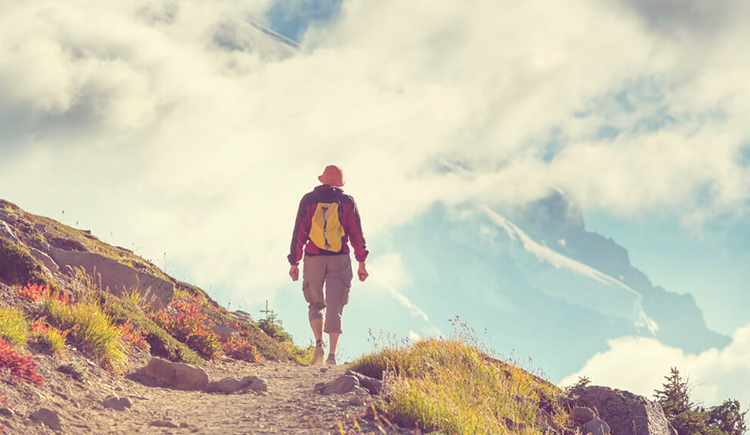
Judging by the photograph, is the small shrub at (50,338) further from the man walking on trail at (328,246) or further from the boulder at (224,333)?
the boulder at (224,333)

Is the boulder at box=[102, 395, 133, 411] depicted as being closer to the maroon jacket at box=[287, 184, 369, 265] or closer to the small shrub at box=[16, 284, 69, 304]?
the small shrub at box=[16, 284, 69, 304]

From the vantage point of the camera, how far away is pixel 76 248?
1506cm

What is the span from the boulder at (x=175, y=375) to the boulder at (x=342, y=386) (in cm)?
204

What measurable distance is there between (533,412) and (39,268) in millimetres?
8418

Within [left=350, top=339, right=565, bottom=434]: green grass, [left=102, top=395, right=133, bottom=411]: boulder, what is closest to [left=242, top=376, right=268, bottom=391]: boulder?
[left=350, top=339, right=565, bottom=434]: green grass

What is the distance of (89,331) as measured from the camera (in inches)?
295

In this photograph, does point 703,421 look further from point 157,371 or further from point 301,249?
point 157,371

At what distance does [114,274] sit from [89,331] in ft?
18.0

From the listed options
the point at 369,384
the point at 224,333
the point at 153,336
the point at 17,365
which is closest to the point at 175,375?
the point at 153,336

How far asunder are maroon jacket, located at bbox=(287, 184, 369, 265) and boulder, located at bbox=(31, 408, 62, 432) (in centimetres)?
521

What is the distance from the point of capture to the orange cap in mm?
10125

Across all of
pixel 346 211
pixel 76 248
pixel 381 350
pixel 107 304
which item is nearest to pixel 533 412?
pixel 381 350

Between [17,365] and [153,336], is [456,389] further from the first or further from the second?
[153,336]

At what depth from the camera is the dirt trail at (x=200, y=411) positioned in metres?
5.29
